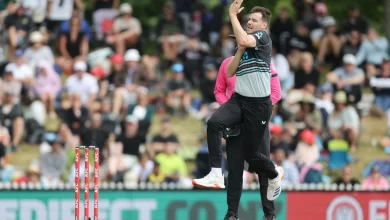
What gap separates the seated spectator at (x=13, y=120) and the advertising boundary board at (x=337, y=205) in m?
5.69

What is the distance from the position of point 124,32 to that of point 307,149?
487 centimetres

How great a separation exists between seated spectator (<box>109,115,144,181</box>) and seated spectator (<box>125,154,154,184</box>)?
14 cm

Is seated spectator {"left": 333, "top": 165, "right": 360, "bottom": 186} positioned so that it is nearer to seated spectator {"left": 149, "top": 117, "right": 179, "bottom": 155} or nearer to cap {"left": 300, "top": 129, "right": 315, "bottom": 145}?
cap {"left": 300, "top": 129, "right": 315, "bottom": 145}

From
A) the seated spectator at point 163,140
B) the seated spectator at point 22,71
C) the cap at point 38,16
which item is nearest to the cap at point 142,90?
the seated spectator at point 163,140

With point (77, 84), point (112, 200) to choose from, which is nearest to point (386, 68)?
point (77, 84)

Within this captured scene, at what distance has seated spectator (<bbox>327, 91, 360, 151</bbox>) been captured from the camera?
21828mm

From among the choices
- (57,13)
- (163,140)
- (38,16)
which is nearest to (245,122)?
(163,140)

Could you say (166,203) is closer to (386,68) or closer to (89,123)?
(89,123)

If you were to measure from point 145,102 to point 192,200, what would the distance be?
4.23 metres

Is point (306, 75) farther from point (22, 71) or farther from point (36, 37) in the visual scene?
point (22, 71)

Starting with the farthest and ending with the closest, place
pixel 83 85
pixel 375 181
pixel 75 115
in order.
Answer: pixel 83 85 < pixel 75 115 < pixel 375 181

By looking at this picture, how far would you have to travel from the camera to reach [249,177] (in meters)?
19.4

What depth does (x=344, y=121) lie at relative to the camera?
22125mm

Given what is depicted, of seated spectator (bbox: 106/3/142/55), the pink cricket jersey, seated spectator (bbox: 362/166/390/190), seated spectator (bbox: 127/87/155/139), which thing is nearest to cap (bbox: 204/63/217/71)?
seated spectator (bbox: 127/87/155/139)
